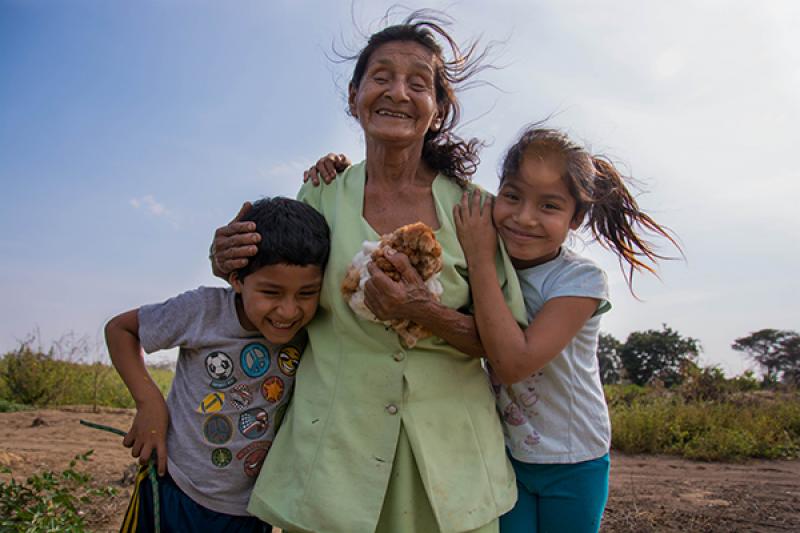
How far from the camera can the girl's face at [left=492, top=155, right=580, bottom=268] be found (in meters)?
2.18

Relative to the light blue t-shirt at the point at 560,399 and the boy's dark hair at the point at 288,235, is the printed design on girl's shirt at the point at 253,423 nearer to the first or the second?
the boy's dark hair at the point at 288,235

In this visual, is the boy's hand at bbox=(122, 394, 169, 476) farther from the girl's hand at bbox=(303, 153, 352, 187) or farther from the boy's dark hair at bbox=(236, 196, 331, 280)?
the girl's hand at bbox=(303, 153, 352, 187)

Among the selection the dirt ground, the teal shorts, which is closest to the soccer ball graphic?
the teal shorts

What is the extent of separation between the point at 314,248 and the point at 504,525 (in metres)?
1.16

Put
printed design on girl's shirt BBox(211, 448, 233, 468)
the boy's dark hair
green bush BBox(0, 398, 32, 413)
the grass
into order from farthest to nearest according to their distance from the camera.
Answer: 1. green bush BBox(0, 398, 32, 413)
2. the grass
3. printed design on girl's shirt BBox(211, 448, 233, 468)
4. the boy's dark hair

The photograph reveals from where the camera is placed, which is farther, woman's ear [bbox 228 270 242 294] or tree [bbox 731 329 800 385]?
tree [bbox 731 329 800 385]

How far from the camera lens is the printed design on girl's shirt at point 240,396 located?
224 centimetres

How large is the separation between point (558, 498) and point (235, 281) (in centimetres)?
134

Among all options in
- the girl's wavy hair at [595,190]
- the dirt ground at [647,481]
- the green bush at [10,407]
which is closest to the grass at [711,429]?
the dirt ground at [647,481]

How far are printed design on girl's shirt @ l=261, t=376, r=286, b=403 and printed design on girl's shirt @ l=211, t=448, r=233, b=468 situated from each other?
0.72 feet

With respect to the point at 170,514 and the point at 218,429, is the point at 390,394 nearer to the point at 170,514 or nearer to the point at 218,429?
the point at 218,429

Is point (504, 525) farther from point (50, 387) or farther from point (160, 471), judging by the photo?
point (50, 387)

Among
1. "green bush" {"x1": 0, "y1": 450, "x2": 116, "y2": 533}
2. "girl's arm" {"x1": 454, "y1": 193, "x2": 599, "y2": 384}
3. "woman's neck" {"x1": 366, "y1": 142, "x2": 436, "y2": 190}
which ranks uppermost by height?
"woman's neck" {"x1": 366, "y1": 142, "x2": 436, "y2": 190}

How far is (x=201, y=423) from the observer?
2240 millimetres
